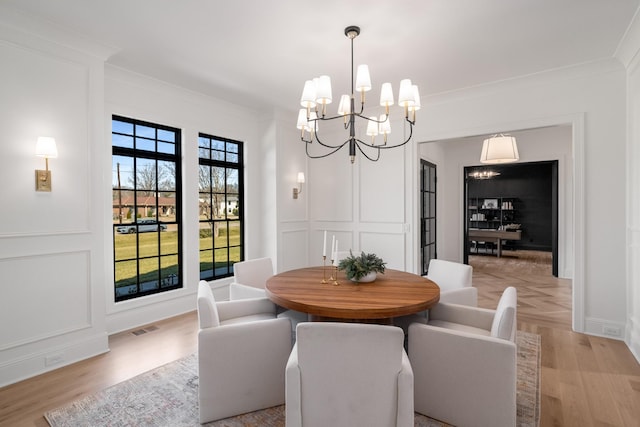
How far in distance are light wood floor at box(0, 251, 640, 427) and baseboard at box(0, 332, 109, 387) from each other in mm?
69

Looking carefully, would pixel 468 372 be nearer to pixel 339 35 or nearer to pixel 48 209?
pixel 339 35

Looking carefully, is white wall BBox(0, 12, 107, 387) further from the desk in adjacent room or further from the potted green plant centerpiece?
the desk in adjacent room

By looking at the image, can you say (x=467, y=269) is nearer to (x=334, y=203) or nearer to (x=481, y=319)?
(x=481, y=319)

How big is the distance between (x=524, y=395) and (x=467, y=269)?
1.00m

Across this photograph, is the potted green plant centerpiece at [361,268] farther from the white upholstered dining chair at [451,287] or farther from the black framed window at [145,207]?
the black framed window at [145,207]

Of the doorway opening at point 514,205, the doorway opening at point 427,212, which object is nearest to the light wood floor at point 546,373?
the doorway opening at point 427,212

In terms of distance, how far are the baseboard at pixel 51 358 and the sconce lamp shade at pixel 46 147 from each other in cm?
160

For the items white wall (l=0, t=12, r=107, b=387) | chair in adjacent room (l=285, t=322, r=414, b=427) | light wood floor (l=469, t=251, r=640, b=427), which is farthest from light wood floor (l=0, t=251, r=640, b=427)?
chair in adjacent room (l=285, t=322, r=414, b=427)

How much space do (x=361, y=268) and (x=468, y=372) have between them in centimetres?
100

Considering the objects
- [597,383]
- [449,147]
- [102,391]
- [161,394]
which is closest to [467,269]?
[597,383]

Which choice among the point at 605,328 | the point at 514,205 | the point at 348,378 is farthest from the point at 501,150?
the point at 514,205

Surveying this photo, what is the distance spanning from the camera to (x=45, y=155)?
8.71 feet

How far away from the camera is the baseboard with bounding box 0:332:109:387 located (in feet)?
8.32

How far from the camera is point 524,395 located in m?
2.34
